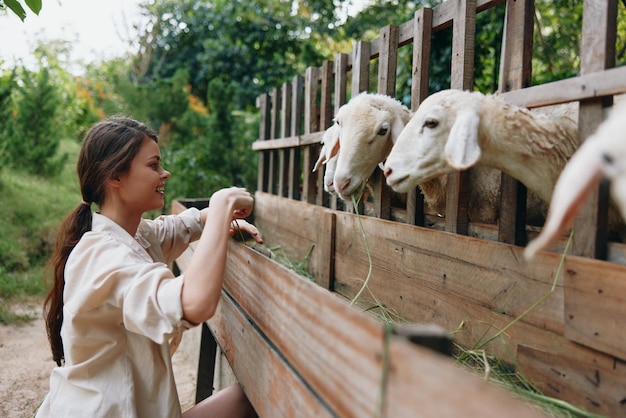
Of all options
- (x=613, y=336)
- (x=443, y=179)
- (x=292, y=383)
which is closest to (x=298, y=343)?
(x=292, y=383)

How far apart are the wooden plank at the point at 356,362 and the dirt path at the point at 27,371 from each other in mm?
2740

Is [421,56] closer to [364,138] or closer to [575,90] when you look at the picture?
[364,138]

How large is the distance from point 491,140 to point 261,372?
1066mm

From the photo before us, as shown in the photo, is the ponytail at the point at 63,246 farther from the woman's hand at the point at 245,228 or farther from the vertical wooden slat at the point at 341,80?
the vertical wooden slat at the point at 341,80

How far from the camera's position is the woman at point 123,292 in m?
1.47

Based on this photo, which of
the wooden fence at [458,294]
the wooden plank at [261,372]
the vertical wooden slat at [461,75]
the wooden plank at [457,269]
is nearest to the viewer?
the wooden fence at [458,294]

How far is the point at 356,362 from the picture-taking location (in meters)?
0.90

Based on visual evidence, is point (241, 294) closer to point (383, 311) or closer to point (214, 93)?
point (383, 311)

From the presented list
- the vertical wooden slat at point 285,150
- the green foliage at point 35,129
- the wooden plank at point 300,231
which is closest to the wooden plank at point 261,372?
the wooden plank at point 300,231

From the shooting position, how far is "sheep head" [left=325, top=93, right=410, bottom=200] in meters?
2.47

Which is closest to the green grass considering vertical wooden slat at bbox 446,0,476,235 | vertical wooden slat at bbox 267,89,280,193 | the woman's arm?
vertical wooden slat at bbox 267,89,280,193

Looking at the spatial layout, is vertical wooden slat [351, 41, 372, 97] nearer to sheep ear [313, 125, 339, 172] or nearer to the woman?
sheep ear [313, 125, 339, 172]

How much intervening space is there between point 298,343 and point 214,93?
22.7 ft

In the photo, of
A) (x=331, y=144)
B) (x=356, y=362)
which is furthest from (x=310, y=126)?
(x=356, y=362)
